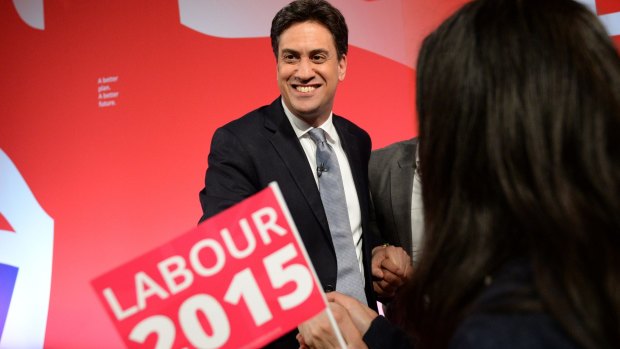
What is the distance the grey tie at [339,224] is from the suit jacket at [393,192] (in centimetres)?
15

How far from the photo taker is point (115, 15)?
3320mm

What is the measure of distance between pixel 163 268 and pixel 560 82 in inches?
25.2

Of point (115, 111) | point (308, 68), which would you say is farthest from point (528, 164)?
point (115, 111)

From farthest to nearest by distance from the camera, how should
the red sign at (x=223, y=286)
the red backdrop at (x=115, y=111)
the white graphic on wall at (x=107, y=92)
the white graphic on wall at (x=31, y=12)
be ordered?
1. the white graphic on wall at (x=31, y=12)
2. the white graphic on wall at (x=107, y=92)
3. the red backdrop at (x=115, y=111)
4. the red sign at (x=223, y=286)

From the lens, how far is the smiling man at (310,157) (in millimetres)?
1733

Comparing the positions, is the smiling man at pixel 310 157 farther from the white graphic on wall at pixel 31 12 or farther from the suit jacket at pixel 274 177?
the white graphic on wall at pixel 31 12

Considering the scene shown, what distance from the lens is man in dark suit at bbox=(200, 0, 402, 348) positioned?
5.67 feet

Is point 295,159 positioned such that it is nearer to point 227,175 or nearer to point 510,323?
point 227,175

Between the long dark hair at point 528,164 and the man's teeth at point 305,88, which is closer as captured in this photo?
the long dark hair at point 528,164

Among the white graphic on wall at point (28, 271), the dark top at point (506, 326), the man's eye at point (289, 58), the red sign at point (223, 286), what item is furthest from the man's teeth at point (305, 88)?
the white graphic on wall at point (28, 271)

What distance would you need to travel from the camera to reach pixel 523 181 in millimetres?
667

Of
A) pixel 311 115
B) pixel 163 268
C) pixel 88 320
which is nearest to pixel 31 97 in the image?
pixel 88 320

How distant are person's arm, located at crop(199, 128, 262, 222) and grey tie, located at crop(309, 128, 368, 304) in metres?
0.19

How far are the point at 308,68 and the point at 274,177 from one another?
0.38m
